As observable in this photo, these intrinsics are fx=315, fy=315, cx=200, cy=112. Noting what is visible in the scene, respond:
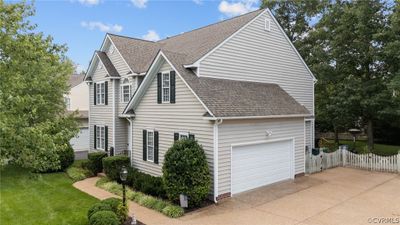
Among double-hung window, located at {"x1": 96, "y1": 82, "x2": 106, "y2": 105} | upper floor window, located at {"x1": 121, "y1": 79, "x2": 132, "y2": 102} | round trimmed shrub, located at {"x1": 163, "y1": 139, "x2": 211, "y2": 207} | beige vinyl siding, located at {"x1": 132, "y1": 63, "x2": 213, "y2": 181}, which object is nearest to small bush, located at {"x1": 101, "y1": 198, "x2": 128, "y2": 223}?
round trimmed shrub, located at {"x1": 163, "y1": 139, "x2": 211, "y2": 207}

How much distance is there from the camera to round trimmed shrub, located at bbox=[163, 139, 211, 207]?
11430 millimetres

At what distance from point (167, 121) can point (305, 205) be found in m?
6.96

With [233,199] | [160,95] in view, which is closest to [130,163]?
[160,95]

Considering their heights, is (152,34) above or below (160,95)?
above

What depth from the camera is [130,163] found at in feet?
57.5

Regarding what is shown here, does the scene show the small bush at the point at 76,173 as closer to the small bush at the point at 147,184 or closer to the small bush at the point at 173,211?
the small bush at the point at 147,184

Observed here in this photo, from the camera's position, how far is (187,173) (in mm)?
11453

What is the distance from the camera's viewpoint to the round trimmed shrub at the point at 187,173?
11430 millimetres

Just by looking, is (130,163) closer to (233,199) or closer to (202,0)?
(233,199)

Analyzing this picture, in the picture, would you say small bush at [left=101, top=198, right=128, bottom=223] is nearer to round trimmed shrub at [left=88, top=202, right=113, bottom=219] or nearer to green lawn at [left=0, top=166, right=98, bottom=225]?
round trimmed shrub at [left=88, top=202, right=113, bottom=219]

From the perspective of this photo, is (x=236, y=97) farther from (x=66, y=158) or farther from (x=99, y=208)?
(x=66, y=158)

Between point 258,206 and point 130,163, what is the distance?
835 centimetres

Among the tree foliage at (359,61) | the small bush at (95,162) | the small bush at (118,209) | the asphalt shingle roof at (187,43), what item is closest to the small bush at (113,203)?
the small bush at (118,209)

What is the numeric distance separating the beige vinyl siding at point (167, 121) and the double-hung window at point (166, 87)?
237mm
